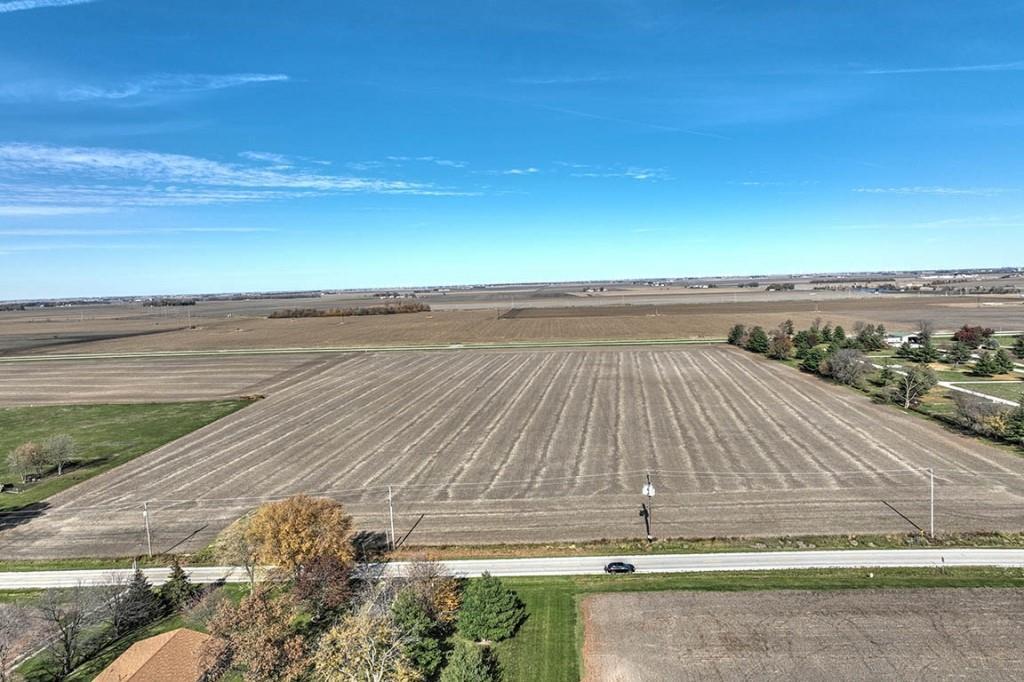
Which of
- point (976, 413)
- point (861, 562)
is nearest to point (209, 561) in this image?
point (861, 562)

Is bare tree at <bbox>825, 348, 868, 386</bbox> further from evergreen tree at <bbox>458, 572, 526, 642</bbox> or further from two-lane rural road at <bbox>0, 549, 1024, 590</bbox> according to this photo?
evergreen tree at <bbox>458, 572, 526, 642</bbox>

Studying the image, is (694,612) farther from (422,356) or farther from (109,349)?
(109,349)

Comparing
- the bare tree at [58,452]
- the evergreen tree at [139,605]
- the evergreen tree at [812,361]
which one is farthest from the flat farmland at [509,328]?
the evergreen tree at [139,605]

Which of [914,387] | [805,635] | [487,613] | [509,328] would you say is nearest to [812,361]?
[914,387]

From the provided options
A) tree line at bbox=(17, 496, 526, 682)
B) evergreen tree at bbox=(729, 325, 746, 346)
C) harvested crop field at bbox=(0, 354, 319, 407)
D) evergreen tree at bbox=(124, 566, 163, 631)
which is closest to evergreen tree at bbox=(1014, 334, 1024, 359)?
evergreen tree at bbox=(729, 325, 746, 346)

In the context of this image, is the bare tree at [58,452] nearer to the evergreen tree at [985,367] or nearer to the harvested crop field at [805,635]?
the harvested crop field at [805,635]

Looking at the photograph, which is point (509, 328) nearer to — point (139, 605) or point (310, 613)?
point (310, 613)
